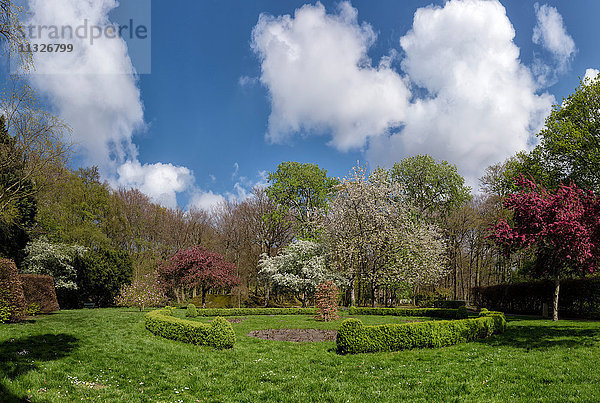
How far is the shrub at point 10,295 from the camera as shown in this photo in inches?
493

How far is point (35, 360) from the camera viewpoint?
7.96 meters

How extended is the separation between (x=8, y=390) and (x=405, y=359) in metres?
9.08

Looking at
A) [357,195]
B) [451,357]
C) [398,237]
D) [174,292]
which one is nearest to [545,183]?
[398,237]

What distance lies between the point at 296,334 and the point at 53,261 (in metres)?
22.7

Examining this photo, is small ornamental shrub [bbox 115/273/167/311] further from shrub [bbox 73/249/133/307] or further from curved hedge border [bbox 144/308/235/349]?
curved hedge border [bbox 144/308/235/349]

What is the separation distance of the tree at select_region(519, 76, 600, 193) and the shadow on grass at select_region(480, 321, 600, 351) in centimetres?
1220

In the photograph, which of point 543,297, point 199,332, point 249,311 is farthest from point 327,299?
point 543,297

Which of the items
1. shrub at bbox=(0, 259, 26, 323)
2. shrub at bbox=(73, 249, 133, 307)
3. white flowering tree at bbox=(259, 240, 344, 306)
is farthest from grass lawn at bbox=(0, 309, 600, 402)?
shrub at bbox=(73, 249, 133, 307)

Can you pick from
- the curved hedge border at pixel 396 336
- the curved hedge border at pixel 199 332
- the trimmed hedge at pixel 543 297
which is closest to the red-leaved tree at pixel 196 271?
the curved hedge border at pixel 199 332

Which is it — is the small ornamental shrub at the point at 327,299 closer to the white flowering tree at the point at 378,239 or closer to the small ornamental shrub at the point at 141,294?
the white flowering tree at the point at 378,239

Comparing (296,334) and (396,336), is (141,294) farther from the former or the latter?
(396,336)

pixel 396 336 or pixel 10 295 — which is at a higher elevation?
pixel 10 295

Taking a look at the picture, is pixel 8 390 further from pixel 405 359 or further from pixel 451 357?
pixel 451 357

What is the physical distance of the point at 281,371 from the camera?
8.41 metres
